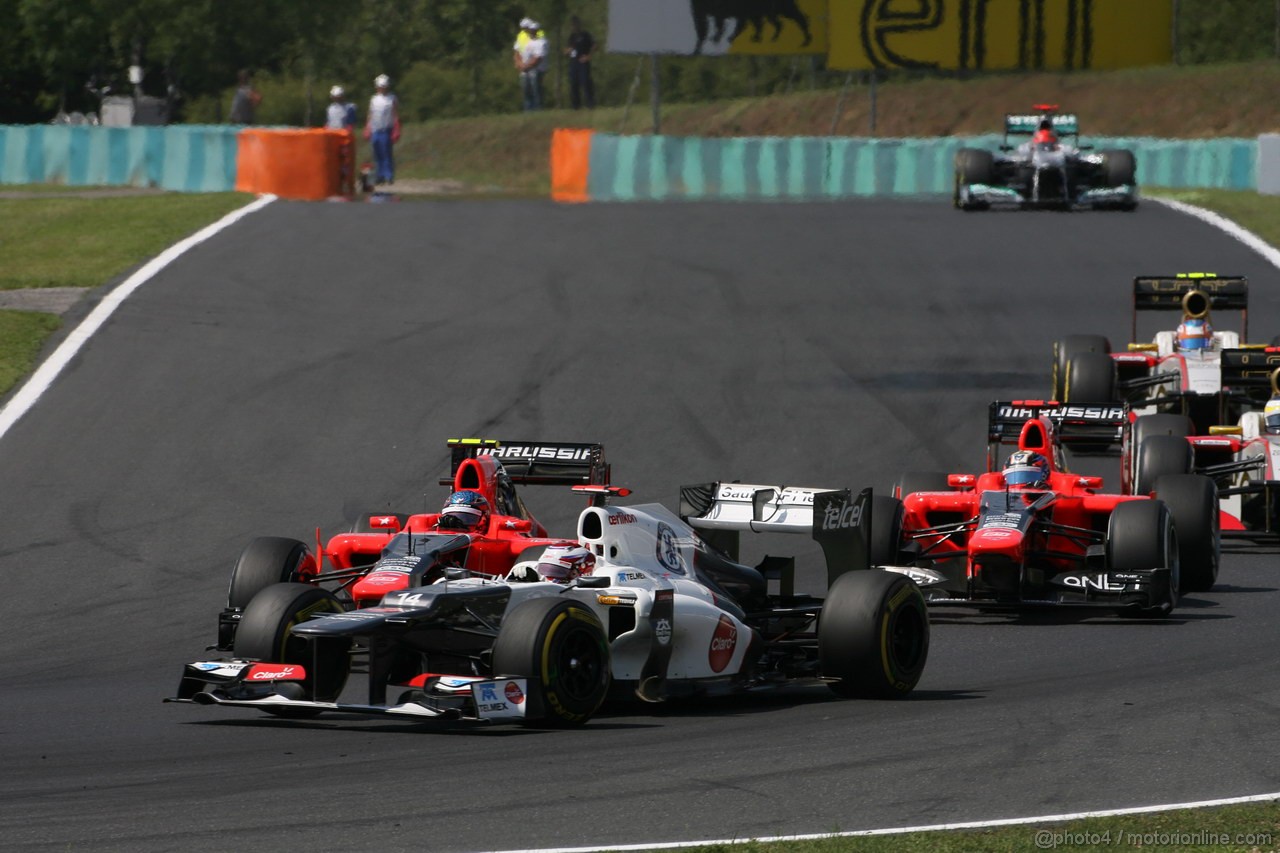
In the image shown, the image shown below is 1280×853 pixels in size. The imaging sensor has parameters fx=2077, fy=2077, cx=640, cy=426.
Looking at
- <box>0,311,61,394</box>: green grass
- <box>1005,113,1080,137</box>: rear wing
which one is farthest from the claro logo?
<box>1005,113,1080,137</box>: rear wing

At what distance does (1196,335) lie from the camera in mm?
21062

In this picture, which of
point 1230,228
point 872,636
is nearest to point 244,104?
point 1230,228

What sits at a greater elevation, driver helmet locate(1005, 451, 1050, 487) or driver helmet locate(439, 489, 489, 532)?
driver helmet locate(1005, 451, 1050, 487)

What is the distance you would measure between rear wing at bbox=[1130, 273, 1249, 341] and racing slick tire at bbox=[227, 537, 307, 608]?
36.8 feet

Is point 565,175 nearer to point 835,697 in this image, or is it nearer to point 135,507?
point 135,507

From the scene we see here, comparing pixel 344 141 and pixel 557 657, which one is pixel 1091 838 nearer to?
pixel 557 657

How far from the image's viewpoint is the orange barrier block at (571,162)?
145ft

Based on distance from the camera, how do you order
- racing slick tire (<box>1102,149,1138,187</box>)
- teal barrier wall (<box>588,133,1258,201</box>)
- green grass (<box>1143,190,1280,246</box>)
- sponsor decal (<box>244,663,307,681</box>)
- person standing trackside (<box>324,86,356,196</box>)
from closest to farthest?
sponsor decal (<box>244,663,307,681</box>)
green grass (<box>1143,190,1280,246</box>)
racing slick tire (<box>1102,149,1138,187</box>)
person standing trackside (<box>324,86,356,196</box>)
teal barrier wall (<box>588,133,1258,201</box>)

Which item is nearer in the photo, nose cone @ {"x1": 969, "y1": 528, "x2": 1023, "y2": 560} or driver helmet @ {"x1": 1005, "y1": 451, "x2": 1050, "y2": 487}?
nose cone @ {"x1": 969, "y1": 528, "x2": 1023, "y2": 560}

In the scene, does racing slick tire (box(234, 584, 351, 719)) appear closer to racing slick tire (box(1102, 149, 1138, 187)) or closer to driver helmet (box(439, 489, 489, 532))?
driver helmet (box(439, 489, 489, 532))

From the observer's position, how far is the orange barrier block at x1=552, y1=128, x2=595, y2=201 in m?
44.3

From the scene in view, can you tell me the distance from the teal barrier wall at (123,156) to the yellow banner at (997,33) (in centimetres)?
Answer: 1472

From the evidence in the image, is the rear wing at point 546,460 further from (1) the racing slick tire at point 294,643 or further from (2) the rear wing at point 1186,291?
(2) the rear wing at point 1186,291

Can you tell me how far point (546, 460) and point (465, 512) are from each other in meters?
1.94
